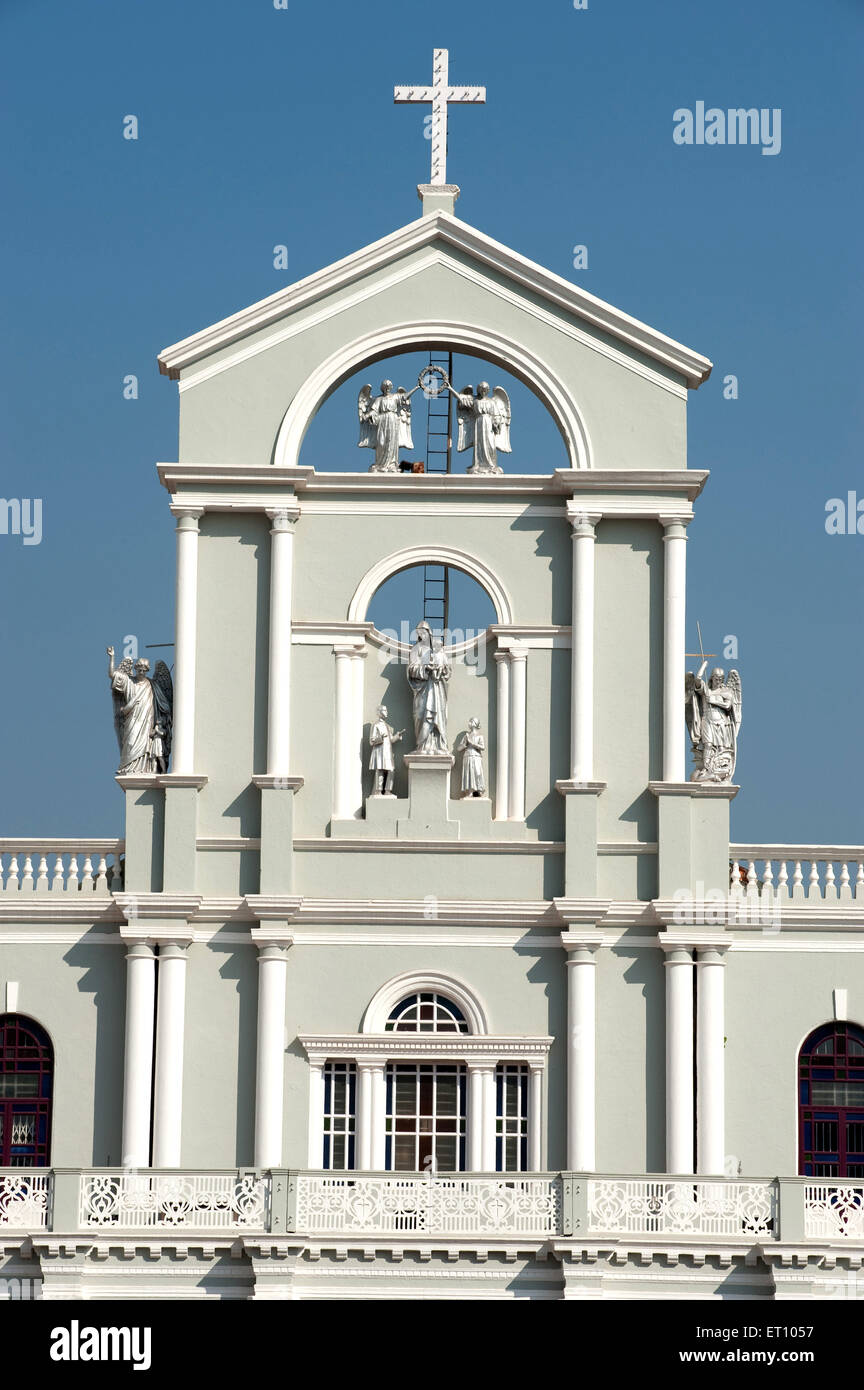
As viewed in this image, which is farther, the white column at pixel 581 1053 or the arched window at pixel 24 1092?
the arched window at pixel 24 1092

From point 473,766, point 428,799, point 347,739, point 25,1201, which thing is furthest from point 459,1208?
point 347,739

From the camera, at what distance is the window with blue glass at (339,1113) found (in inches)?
1577

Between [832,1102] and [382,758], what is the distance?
7719 mm

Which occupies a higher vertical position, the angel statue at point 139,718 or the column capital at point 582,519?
the column capital at point 582,519

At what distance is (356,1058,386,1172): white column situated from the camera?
3978 centimetres

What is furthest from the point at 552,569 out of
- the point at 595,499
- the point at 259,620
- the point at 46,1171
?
the point at 46,1171

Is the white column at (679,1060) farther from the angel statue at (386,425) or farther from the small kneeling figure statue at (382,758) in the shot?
the angel statue at (386,425)

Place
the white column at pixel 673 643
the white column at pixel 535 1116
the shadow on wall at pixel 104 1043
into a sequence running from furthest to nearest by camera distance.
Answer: the white column at pixel 673 643, the shadow on wall at pixel 104 1043, the white column at pixel 535 1116

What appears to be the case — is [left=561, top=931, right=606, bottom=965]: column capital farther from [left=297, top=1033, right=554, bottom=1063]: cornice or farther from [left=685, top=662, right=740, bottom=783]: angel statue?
[left=685, top=662, right=740, bottom=783]: angel statue

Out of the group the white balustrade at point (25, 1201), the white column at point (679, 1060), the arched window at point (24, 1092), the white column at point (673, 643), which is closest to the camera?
the white balustrade at point (25, 1201)

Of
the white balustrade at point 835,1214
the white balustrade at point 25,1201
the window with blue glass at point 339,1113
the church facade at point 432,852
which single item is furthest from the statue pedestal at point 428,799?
the white balustrade at point 835,1214

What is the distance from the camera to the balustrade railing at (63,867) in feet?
135

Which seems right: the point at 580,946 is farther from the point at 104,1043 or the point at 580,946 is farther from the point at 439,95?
the point at 439,95

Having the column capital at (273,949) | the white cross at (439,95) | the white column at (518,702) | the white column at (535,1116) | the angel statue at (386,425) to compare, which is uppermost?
the white cross at (439,95)
